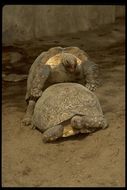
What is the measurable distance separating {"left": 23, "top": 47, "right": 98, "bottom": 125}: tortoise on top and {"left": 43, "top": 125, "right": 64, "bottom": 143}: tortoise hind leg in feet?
1.91

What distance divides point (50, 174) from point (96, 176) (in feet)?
1.31

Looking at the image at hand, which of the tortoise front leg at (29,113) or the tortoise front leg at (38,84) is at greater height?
the tortoise front leg at (38,84)

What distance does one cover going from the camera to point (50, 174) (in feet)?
12.7

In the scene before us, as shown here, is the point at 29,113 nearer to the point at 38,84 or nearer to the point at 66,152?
the point at 38,84

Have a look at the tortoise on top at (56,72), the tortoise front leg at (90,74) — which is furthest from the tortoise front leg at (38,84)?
the tortoise front leg at (90,74)

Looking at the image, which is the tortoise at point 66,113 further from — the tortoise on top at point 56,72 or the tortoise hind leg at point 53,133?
the tortoise on top at point 56,72

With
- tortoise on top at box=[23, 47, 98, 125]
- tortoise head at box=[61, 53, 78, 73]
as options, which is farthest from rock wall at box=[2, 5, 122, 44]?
tortoise head at box=[61, 53, 78, 73]

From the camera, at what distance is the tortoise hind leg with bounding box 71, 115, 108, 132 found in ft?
14.4

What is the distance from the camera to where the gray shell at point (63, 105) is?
4.55 meters

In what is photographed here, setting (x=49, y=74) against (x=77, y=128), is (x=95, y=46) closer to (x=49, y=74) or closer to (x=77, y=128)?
(x=49, y=74)

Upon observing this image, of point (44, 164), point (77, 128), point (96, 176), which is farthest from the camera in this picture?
point (77, 128)

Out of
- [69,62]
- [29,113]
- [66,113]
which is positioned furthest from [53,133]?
[69,62]

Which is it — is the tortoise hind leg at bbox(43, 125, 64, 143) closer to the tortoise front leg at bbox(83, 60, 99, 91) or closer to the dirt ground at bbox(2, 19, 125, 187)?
the dirt ground at bbox(2, 19, 125, 187)

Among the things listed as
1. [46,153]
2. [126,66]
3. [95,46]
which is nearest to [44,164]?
[46,153]
